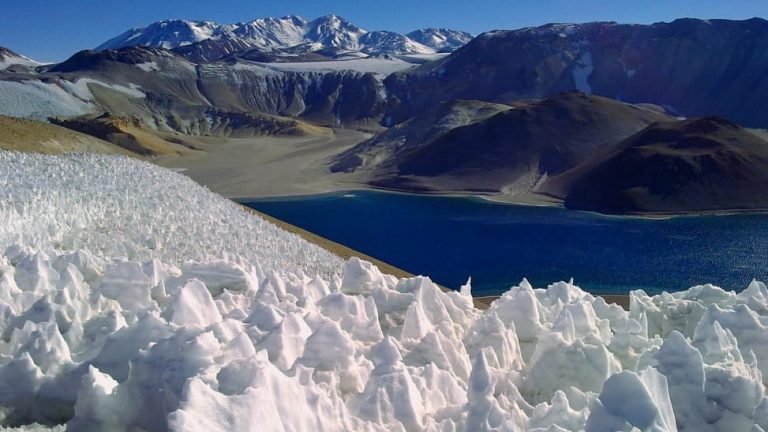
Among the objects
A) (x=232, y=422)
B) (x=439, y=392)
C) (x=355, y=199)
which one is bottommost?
(x=355, y=199)

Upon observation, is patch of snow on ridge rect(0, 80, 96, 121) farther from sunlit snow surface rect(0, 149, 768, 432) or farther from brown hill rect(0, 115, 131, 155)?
sunlit snow surface rect(0, 149, 768, 432)

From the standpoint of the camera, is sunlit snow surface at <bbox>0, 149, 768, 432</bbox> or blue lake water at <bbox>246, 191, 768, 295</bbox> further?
blue lake water at <bbox>246, 191, 768, 295</bbox>

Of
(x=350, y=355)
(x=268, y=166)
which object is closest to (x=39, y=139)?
(x=350, y=355)

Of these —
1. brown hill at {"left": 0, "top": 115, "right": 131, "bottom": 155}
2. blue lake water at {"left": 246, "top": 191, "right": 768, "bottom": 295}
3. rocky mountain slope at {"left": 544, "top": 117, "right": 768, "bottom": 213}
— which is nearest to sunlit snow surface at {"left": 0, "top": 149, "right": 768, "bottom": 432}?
brown hill at {"left": 0, "top": 115, "right": 131, "bottom": 155}

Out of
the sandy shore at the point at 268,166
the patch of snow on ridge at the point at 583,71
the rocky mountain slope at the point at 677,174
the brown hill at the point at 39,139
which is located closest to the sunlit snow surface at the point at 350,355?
the brown hill at the point at 39,139

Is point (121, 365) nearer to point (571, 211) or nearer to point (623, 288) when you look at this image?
point (623, 288)

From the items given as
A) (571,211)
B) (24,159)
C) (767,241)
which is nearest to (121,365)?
(24,159)
